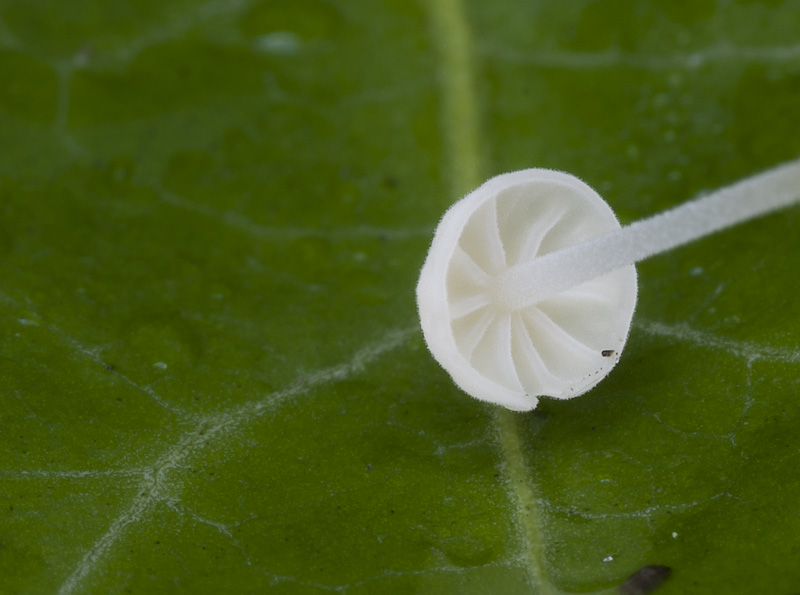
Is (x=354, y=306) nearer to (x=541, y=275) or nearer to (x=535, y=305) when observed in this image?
(x=535, y=305)

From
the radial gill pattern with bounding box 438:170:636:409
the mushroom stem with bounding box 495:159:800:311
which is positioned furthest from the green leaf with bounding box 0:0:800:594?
the mushroom stem with bounding box 495:159:800:311

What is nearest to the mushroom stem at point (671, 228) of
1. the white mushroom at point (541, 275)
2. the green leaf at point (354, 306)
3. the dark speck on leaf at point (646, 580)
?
the white mushroom at point (541, 275)

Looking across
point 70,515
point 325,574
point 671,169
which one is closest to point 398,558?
point 325,574

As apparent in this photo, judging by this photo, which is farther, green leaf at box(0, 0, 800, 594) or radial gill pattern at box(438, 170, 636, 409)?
radial gill pattern at box(438, 170, 636, 409)

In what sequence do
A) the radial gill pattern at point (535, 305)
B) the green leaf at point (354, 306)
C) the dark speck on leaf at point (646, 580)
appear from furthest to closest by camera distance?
the radial gill pattern at point (535, 305)
the green leaf at point (354, 306)
the dark speck on leaf at point (646, 580)

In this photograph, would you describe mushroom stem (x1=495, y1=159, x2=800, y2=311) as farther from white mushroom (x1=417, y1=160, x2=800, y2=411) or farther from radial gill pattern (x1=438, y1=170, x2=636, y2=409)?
radial gill pattern (x1=438, y1=170, x2=636, y2=409)

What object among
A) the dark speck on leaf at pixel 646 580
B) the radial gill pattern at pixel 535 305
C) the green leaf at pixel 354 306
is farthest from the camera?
the radial gill pattern at pixel 535 305

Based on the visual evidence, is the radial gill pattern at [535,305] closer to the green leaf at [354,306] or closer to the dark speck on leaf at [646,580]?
the green leaf at [354,306]

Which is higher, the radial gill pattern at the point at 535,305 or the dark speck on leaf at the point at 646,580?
the radial gill pattern at the point at 535,305
